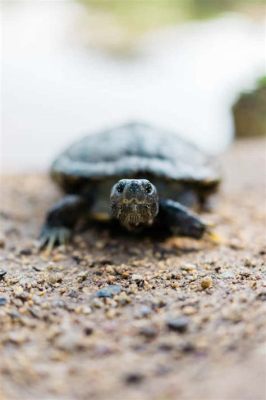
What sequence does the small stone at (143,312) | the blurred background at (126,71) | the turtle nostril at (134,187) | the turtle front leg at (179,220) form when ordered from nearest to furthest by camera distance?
the small stone at (143,312) < the turtle nostril at (134,187) < the turtle front leg at (179,220) < the blurred background at (126,71)

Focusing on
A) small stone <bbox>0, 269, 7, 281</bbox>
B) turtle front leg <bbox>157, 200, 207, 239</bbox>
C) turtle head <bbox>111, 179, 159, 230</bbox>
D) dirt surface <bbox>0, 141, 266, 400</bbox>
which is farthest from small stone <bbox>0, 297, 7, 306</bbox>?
turtle front leg <bbox>157, 200, 207, 239</bbox>

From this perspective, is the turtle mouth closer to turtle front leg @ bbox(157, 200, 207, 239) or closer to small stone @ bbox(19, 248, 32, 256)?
turtle front leg @ bbox(157, 200, 207, 239)

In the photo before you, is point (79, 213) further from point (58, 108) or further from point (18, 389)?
point (58, 108)

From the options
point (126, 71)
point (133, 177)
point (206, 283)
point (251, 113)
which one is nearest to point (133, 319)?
point (206, 283)

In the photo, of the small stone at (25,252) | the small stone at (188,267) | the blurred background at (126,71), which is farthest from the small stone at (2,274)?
the blurred background at (126,71)

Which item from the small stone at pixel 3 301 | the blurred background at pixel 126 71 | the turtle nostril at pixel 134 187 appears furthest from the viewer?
the blurred background at pixel 126 71

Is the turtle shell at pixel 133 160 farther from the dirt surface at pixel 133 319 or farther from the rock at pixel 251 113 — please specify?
the rock at pixel 251 113

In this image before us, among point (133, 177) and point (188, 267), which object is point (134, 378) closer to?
point (188, 267)
